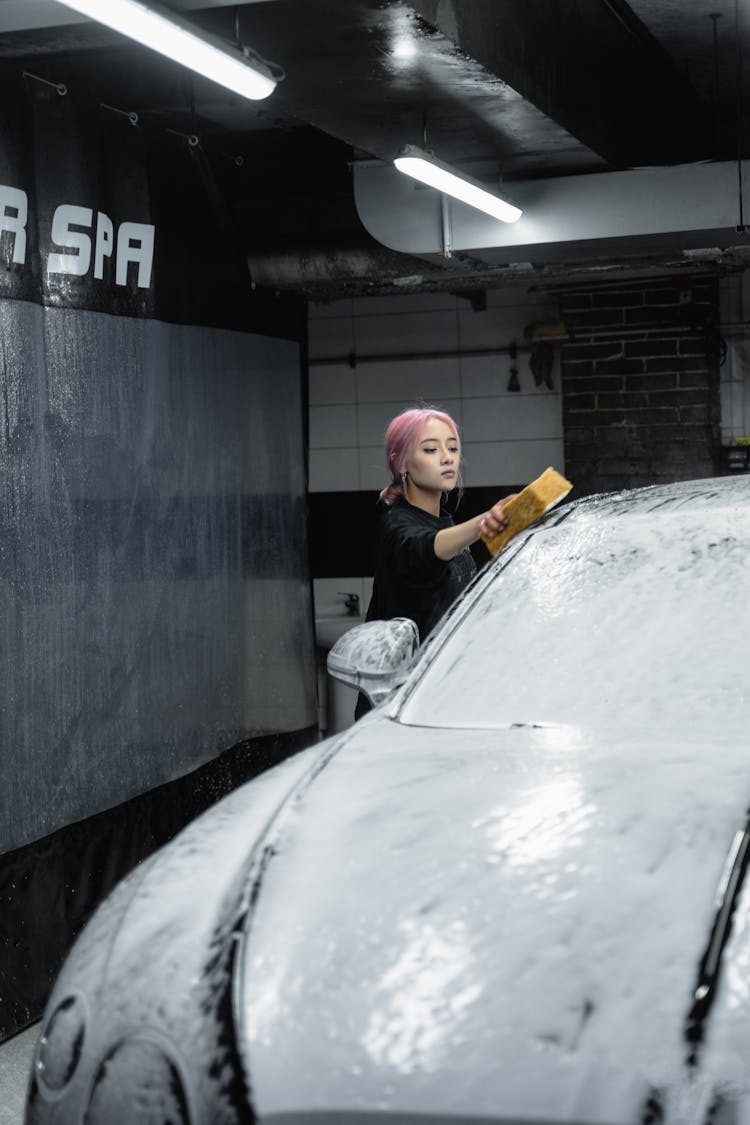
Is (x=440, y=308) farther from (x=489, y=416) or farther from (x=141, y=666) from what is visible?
(x=141, y=666)

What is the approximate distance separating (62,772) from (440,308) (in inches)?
158

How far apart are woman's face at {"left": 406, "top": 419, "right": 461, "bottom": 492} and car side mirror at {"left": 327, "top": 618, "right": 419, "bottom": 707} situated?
1.19 meters

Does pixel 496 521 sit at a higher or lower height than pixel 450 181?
lower

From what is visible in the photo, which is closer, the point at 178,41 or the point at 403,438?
the point at 178,41

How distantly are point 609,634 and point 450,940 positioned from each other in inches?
32.7

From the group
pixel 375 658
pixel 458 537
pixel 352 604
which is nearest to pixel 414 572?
pixel 458 537

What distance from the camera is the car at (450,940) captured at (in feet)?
4.42

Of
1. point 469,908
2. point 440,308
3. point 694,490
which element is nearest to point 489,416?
point 440,308

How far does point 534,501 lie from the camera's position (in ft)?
8.95

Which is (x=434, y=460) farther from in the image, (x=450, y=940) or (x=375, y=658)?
(x=450, y=940)

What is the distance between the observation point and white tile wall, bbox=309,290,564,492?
707cm

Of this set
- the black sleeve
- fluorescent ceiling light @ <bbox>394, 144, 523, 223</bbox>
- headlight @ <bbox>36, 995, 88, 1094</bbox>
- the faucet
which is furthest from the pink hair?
the faucet

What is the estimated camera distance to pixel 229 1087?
1.41 metres

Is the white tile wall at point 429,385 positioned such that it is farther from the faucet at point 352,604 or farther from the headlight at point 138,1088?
the headlight at point 138,1088
